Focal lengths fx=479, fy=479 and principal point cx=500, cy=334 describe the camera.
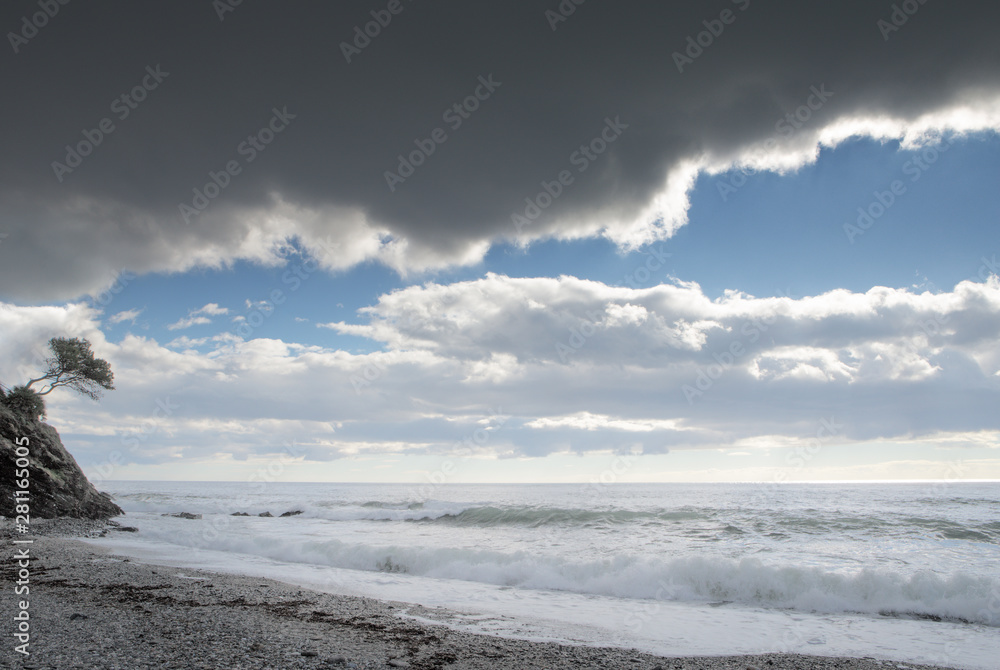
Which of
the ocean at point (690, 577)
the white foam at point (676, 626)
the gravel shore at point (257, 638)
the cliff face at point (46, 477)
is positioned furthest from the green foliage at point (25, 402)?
the white foam at point (676, 626)

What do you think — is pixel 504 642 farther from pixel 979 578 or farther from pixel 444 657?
pixel 979 578

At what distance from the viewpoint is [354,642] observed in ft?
24.5

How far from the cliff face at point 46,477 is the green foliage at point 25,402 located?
0.63 metres

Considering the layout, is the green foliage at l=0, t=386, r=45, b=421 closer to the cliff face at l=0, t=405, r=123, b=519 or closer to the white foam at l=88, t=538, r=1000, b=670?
the cliff face at l=0, t=405, r=123, b=519

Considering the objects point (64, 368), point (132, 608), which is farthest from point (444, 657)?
point (64, 368)

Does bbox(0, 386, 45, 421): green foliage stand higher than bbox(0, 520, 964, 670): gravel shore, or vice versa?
bbox(0, 386, 45, 421): green foliage

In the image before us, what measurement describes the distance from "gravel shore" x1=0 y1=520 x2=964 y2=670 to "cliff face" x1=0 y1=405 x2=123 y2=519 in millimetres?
18157

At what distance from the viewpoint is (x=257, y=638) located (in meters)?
7.13

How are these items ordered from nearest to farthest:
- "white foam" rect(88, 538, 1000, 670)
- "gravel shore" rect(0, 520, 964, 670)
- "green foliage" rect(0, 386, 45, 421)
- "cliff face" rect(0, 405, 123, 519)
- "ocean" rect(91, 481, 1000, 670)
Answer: "gravel shore" rect(0, 520, 964, 670) → "white foam" rect(88, 538, 1000, 670) → "ocean" rect(91, 481, 1000, 670) → "cliff face" rect(0, 405, 123, 519) → "green foliage" rect(0, 386, 45, 421)

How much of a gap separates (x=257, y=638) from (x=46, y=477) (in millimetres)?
29624

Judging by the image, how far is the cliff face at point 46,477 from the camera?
77.9 ft

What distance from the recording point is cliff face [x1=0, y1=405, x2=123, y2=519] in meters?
23.8

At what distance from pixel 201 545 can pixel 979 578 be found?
1094 inches

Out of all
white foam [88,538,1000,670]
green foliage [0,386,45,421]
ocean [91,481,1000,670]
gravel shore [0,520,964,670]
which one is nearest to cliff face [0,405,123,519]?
green foliage [0,386,45,421]
